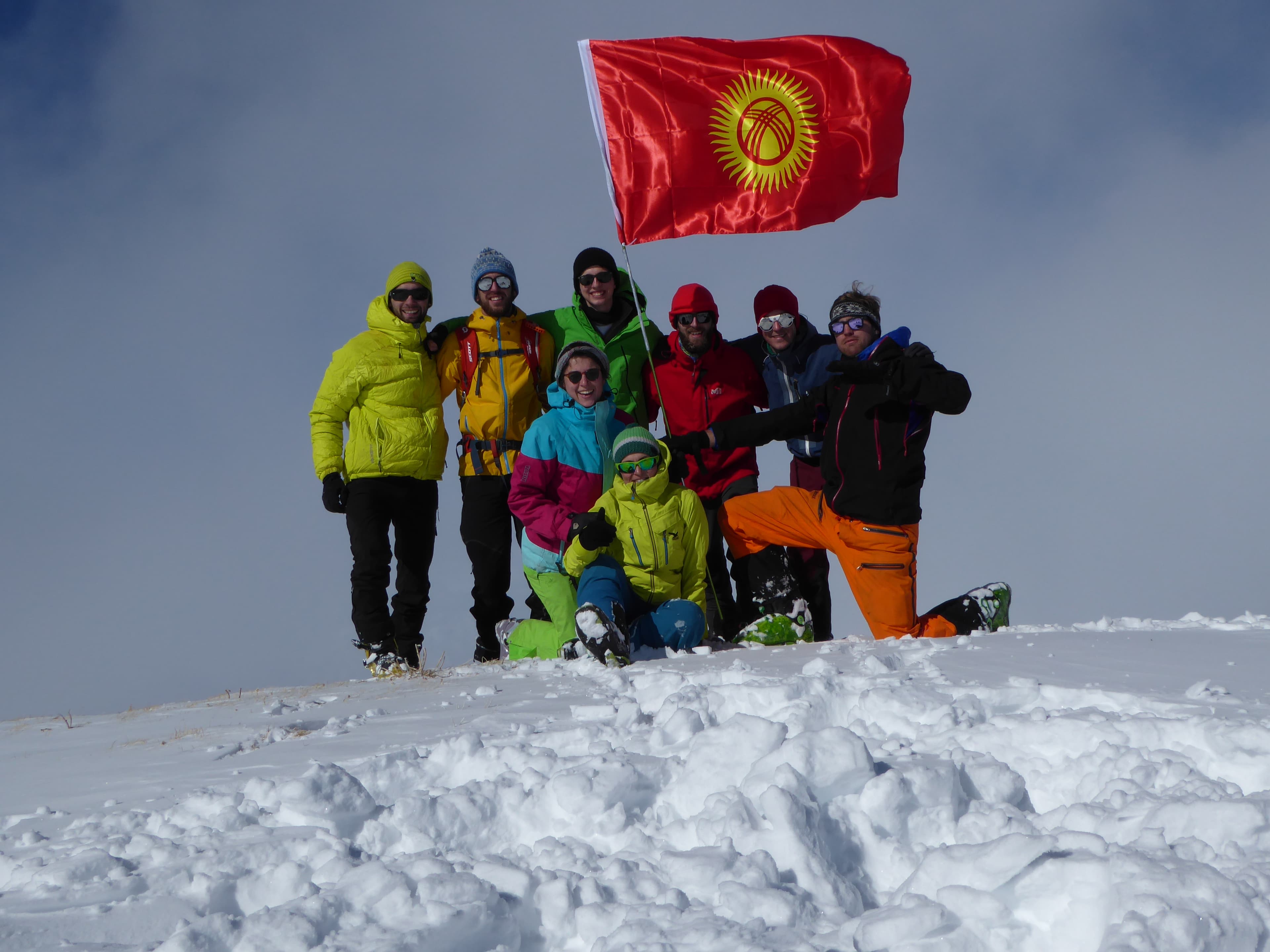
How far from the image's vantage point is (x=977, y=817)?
2449mm

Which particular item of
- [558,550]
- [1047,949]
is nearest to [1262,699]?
[1047,949]

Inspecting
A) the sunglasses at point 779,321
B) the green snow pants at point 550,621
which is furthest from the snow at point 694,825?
the sunglasses at point 779,321

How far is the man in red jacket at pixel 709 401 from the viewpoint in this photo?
676cm

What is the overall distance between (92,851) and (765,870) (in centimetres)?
169

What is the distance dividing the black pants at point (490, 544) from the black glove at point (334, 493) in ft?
2.88

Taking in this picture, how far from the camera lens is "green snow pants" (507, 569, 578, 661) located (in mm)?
6039

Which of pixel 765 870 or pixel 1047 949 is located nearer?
pixel 1047 949

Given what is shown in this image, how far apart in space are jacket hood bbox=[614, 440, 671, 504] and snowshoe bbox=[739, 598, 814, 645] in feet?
3.70

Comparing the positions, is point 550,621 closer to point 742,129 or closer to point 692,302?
point 692,302

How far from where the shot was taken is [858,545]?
237 inches

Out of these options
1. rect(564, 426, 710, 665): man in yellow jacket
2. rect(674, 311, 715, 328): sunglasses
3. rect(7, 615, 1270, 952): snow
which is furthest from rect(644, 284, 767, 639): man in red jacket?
rect(7, 615, 1270, 952): snow

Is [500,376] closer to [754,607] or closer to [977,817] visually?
[754,607]

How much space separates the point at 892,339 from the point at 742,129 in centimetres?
212

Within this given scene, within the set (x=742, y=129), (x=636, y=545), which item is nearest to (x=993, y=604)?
(x=636, y=545)
